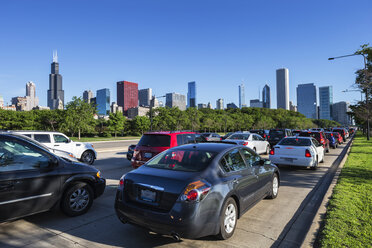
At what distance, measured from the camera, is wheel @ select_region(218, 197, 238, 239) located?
12.1 ft

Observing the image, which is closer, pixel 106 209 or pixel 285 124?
pixel 106 209

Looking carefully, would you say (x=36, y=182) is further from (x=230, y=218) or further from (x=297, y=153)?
(x=297, y=153)

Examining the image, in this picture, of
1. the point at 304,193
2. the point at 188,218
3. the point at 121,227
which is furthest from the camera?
the point at 304,193

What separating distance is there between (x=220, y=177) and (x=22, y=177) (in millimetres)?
3257

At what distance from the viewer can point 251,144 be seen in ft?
46.7

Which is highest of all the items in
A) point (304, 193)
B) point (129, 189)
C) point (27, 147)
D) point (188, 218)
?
point (27, 147)

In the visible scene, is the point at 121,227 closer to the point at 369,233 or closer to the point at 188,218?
the point at 188,218

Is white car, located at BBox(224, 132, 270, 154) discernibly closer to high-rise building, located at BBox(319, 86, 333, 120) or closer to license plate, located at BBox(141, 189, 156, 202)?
license plate, located at BBox(141, 189, 156, 202)

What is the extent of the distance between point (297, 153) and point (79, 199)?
860cm

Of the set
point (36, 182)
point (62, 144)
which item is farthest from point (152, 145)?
point (62, 144)

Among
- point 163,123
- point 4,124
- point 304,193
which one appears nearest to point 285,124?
point 163,123

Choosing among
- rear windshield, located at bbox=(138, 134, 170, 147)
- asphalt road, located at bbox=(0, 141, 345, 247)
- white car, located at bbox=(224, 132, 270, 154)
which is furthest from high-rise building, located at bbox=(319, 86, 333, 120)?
asphalt road, located at bbox=(0, 141, 345, 247)

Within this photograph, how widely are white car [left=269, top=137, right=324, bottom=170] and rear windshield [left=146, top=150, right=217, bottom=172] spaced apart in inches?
282

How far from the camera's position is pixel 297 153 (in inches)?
397
